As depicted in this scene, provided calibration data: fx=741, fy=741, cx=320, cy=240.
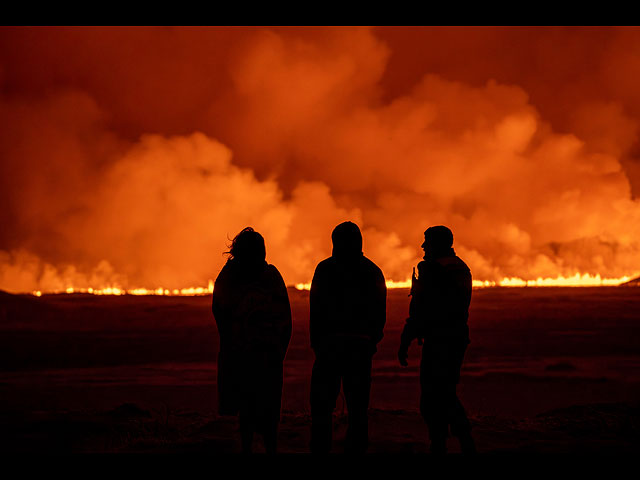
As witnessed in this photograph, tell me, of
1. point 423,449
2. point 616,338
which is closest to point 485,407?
→ point 423,449

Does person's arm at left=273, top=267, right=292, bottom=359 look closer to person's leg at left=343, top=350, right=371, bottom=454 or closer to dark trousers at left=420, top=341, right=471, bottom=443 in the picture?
person's leg at left=343, top=350, right=371, bottom=454

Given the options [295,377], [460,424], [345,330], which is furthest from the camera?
[295,377]

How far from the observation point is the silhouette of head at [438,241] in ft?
18.3

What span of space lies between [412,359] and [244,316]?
17.2m

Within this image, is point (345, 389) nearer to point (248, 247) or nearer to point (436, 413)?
point (436, 413)

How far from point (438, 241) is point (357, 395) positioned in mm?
1309

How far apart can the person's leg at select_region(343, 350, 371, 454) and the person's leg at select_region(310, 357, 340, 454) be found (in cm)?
11

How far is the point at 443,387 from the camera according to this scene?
552 cm

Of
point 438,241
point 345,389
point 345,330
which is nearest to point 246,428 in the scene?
point 345,389

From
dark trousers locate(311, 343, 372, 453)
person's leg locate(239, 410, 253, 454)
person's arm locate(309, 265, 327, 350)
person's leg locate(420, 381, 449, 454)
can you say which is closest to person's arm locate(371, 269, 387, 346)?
dark trousers locate(311, 343, 372, 453)

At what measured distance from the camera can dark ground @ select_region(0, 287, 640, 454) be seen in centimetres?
788

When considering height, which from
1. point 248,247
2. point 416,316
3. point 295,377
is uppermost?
point 248,247

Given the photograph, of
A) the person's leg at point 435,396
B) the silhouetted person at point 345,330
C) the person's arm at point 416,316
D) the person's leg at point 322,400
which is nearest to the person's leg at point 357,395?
the silhouetted person at point 345,330
